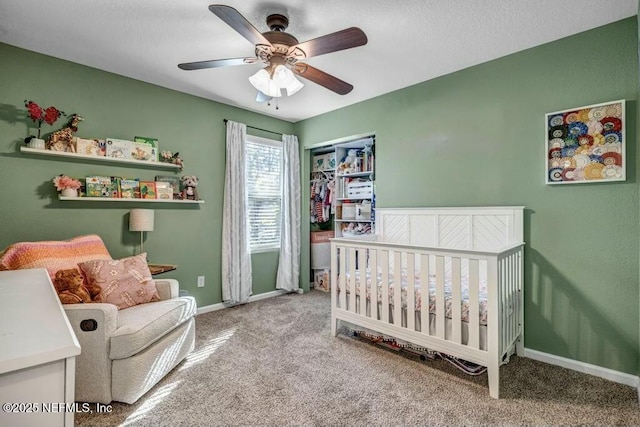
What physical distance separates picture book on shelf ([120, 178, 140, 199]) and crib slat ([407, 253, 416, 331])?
2.48m

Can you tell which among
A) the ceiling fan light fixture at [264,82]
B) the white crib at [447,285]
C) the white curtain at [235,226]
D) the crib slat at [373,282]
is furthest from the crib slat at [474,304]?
the white curtain at [235,226]

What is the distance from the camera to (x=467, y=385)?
1919 millimetres

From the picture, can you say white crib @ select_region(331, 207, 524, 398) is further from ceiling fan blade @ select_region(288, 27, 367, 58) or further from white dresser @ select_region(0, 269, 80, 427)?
white dresser @ select_region(0, 269, 80, 427)

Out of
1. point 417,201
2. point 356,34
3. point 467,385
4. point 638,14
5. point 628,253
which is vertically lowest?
point 467,385

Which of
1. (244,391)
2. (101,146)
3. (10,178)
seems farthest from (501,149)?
(10,178)

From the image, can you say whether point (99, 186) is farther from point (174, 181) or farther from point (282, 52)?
point (282, 52)

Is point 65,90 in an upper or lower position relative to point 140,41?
lower

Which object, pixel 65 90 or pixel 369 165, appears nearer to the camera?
pixel 65 90

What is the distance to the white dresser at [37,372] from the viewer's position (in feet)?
1.97

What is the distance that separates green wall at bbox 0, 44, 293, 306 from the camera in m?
2.33

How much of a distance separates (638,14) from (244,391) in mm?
3254

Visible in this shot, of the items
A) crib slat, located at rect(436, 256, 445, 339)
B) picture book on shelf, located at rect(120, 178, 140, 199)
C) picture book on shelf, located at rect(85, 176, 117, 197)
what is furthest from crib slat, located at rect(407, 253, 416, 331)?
picture book on shelf, located at rect(85, 176, 117, 197)

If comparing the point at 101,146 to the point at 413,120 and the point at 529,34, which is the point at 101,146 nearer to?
the point at 413,120

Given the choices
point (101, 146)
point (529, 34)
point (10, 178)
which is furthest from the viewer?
point (101, 146)
